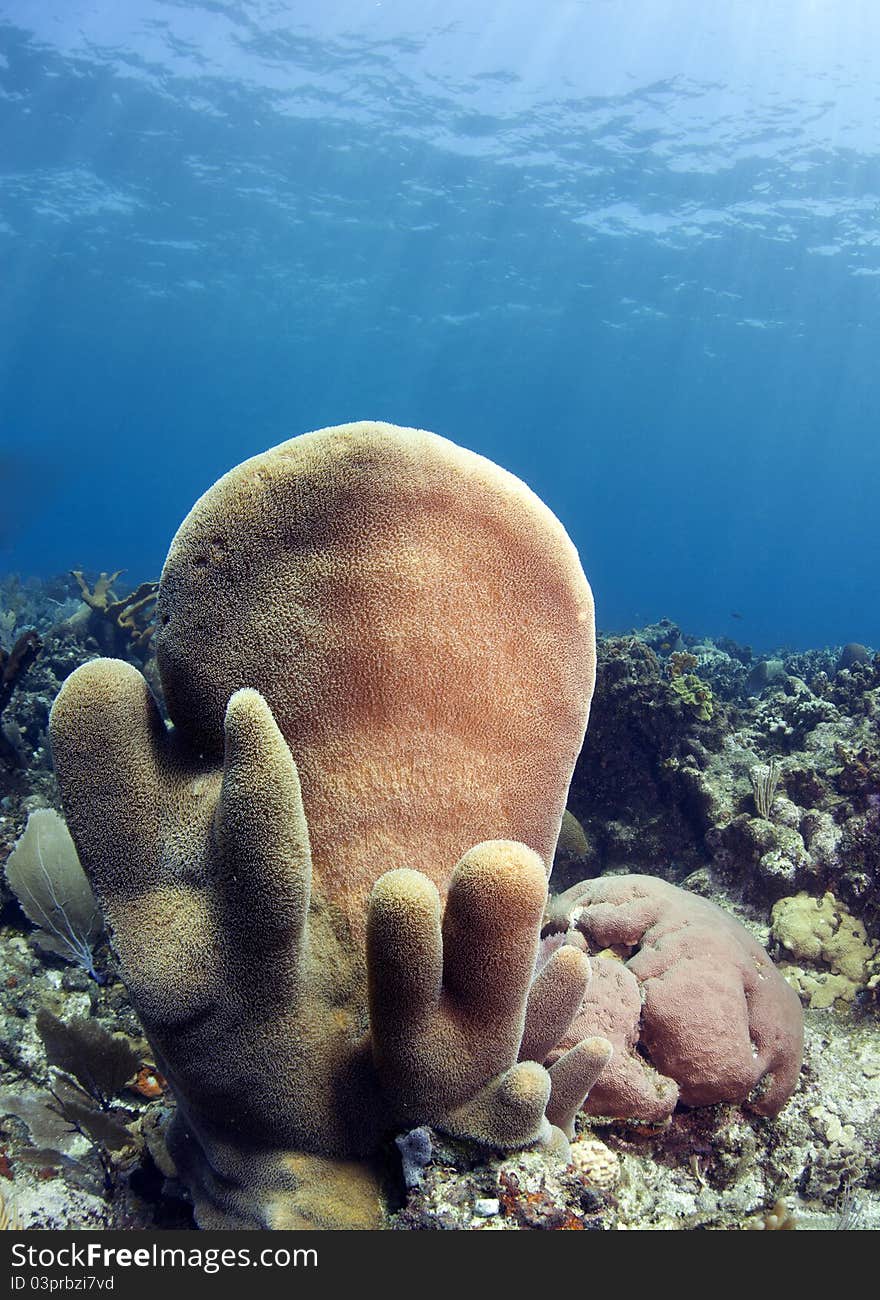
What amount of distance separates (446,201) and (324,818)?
40952 mm

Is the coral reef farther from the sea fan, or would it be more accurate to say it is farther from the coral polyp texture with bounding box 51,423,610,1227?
the sea fan

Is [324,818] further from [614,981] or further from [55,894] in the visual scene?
[55,894]

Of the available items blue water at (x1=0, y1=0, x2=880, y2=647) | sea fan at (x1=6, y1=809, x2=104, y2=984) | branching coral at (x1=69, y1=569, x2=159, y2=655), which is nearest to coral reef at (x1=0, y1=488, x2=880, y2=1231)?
sea fan at (x1=6, y1=809, x2=104, y2=984)

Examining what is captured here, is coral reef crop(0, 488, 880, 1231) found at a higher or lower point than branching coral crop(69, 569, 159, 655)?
higher

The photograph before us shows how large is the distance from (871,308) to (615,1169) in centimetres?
5298

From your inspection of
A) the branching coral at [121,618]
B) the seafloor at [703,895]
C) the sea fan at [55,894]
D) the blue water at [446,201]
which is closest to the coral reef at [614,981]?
the seafloor at [703,895]

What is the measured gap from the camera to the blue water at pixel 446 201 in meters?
26.1

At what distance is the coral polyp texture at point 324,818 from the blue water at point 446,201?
31.3 metres

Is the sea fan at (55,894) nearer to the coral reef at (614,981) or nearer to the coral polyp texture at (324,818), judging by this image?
the coral reef at (614,981)

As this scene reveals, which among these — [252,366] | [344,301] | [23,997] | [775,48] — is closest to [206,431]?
[252,366]

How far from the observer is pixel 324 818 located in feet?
6.10

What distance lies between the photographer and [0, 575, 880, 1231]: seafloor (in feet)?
7.14

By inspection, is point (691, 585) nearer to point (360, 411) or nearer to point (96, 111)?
point (360, 411)

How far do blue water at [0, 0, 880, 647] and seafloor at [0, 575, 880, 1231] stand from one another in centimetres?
2624
